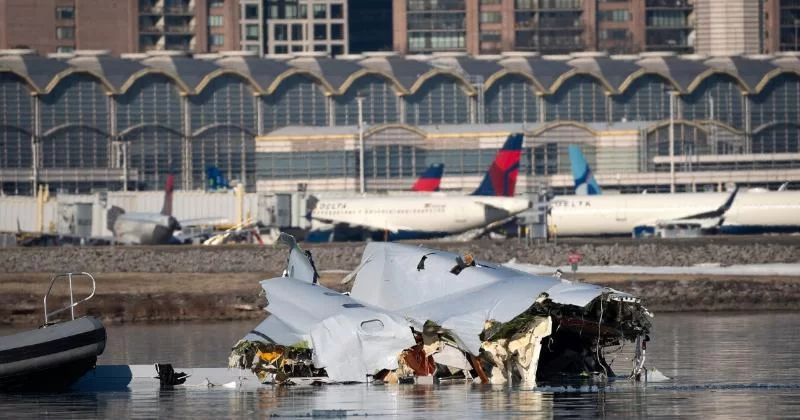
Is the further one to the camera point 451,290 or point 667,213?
point 667,213

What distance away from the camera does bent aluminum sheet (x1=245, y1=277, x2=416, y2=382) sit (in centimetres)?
3334

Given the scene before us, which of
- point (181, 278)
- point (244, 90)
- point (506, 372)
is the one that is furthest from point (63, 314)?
point (244, 90)

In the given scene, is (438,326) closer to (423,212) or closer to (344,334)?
(344,334)

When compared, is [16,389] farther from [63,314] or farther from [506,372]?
[63,314]

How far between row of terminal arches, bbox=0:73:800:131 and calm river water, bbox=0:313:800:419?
126m

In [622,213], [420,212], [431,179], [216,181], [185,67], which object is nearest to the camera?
[420,212]

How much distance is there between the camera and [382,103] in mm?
171625

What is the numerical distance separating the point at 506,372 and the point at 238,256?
55632 millimetres

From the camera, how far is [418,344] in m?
33.9

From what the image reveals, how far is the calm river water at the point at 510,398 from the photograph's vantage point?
96.0 feet

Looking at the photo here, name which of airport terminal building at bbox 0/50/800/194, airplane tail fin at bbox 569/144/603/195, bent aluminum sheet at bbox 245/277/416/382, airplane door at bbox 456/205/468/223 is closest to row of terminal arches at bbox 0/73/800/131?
airport terminal building at bbox 0/50/800/194

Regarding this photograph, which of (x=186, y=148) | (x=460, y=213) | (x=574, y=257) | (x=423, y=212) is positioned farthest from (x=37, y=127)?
(x=574, y=257)

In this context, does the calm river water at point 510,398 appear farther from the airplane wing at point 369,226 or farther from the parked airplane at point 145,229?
the airplane wing at point 369,226

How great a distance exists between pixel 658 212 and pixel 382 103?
194ft
